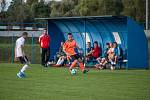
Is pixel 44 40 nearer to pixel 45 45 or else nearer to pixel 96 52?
pixel 45 45

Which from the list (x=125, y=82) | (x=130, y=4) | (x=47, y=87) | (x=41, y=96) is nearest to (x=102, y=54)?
(x=125, y=82)

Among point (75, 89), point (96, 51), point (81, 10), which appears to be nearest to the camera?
point (75, 89)

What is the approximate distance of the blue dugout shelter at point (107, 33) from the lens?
27.0 m

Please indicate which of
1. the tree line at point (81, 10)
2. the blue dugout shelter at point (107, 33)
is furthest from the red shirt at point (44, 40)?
the tree line at point (81, 10)

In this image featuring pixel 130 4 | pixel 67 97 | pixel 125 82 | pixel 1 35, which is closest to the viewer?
pixel 67 97

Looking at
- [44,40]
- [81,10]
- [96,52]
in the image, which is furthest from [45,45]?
[81,10]

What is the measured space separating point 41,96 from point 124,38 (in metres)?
14.9

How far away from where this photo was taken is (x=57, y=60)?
30.9 metres

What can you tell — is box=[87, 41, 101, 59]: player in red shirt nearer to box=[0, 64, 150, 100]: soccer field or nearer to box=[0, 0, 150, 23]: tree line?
box=[0, 64, 150, 100]: soccer field

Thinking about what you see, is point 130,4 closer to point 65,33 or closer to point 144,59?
point 65,33

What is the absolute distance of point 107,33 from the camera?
30156 mm

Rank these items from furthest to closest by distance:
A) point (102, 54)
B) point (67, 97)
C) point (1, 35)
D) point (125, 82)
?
point (1, 35) < point (102, 54) < point (125, 82) < point (67, 97)

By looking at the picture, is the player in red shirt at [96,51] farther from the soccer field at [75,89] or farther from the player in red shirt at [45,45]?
the soccer field at [75,89]

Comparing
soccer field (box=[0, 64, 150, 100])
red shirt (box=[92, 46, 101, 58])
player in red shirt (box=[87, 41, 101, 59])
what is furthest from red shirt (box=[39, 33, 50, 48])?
soccer field (box=[0, 64, 150, 100])
